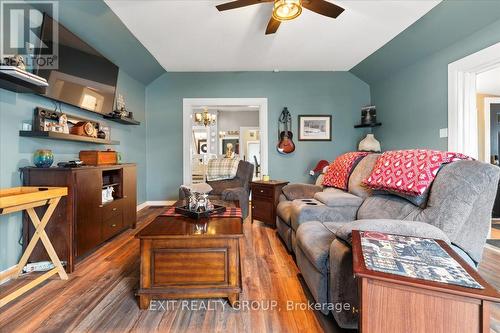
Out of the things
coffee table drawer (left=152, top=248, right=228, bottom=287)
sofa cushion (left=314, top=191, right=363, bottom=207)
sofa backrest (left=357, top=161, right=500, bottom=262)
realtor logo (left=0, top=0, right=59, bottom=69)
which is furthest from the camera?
sofa cushion (left=314, top=191, right=363, bottom=207)

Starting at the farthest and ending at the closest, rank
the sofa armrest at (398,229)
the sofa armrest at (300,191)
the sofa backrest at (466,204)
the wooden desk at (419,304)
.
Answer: the sofa armrest at (300,191) < the sofa backrest at (466,204) < the sofa armrest at (398,229) < the wooden desk at (419,304)

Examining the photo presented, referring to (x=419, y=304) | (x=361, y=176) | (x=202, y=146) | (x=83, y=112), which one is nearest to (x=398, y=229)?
(x=419, y=304)

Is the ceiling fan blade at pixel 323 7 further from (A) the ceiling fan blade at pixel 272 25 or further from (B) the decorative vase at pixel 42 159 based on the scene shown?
(B) the decorative vase at pixel 42 159

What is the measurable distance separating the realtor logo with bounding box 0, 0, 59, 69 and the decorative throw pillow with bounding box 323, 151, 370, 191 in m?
3.06

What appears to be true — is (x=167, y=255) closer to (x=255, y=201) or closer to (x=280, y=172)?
(x=255, y=201)

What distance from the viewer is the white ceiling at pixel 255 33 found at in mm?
2619

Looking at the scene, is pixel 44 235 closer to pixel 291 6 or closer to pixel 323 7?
pixel 291 6

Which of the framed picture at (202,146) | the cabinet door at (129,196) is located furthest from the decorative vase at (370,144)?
the framed picture at (202,146)

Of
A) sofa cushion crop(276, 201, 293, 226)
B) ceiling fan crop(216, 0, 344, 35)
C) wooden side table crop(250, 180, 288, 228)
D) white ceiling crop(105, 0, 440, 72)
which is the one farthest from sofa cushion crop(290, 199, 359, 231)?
white ceiling crop(105, 0, 440, 72)

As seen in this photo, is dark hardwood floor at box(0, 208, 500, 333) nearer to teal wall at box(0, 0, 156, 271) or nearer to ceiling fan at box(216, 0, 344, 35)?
teal wall at box(0, 0, 156, 271)

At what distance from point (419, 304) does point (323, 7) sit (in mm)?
2373

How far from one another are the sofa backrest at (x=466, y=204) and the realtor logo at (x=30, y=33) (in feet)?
10.4

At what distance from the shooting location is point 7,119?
1953mm

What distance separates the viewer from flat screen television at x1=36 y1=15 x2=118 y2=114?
7.30ft
